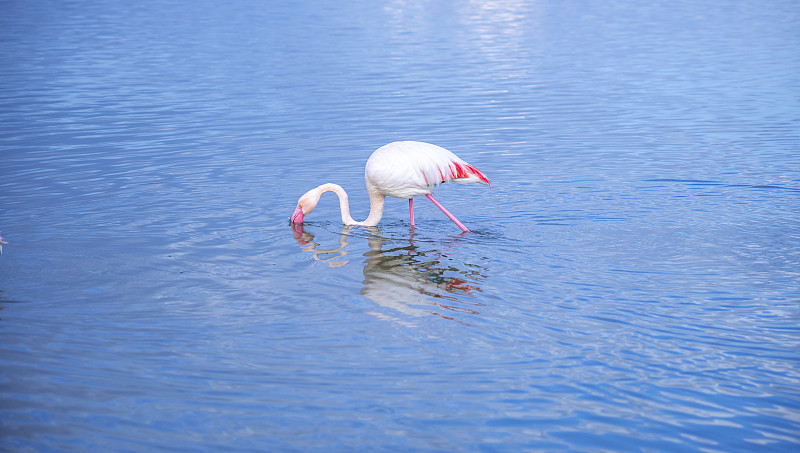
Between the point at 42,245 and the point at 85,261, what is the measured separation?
857mm

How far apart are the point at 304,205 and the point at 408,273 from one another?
89.7 inches

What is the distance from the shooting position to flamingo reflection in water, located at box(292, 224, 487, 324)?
23.2 feet

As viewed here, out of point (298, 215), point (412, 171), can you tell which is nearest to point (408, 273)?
point (412, 171)

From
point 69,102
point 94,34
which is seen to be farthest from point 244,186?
point 94,34

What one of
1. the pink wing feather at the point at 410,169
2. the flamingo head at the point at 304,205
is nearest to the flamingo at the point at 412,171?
the pink wing feather at the point at 410,169

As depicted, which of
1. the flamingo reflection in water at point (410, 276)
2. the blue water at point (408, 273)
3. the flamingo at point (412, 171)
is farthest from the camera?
the flamingo at point (412, 171)

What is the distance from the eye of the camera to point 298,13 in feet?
152

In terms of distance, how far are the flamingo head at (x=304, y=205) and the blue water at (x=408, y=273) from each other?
32 centimetres

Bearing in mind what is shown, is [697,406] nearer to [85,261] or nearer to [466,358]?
[466,358]

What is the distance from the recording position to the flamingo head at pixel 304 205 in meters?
9.74

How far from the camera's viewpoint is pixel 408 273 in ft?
26.5

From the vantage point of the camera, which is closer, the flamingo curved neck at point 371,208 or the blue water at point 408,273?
the blue water at point 408,273

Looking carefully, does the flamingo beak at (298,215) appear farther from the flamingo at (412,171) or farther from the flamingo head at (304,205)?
the flamingo at (412,171)

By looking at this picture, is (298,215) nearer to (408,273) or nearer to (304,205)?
(304,205)
